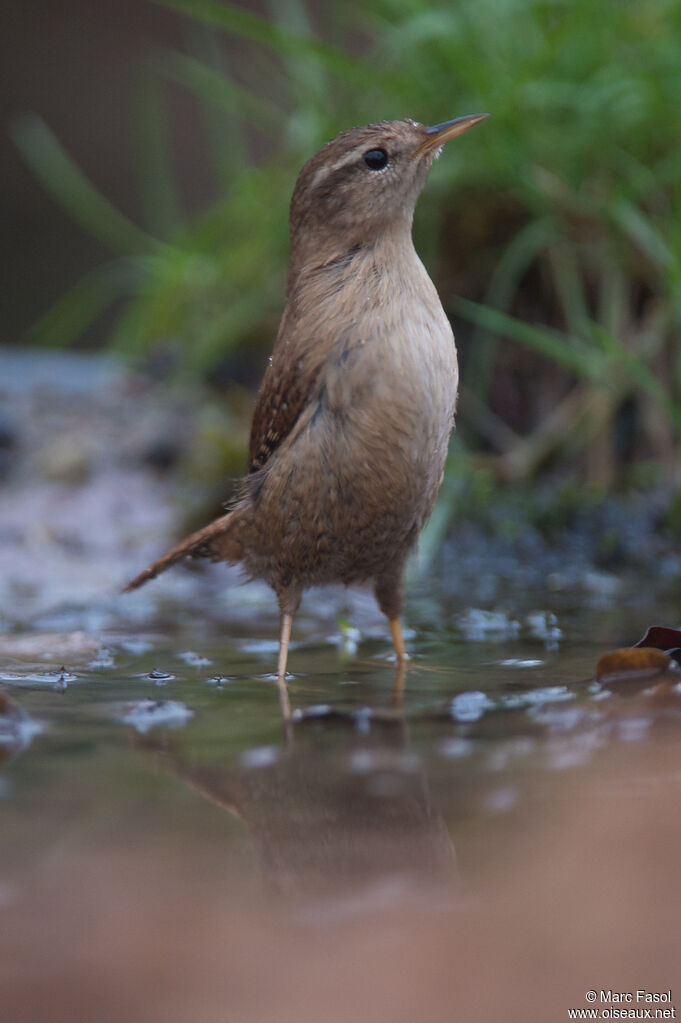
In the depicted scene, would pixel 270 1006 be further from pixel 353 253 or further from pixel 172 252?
pixel 172 252

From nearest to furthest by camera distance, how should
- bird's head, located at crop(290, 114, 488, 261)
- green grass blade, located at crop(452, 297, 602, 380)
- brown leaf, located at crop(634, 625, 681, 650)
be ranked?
1. brown leaf, located at crop(634, 625, 681, 650)
2. bird's head, located at crop(290, 114, 488, 261)
3. green grass blade, located at crop(452, 297, 602, 380)

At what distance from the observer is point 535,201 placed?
424 cm

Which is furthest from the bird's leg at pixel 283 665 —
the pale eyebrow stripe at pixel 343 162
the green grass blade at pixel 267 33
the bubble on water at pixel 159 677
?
the green grass blade at pixel 267 33

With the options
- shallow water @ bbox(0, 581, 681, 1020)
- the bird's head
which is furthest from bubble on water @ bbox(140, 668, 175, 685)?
the bird's head

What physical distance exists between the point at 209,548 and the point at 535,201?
2089mm

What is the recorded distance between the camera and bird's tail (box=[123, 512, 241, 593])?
2891mm

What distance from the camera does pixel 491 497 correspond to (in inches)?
165

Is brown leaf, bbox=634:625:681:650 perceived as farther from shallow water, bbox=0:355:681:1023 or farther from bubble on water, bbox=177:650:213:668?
bubble on water, bbox=177:650:213:668

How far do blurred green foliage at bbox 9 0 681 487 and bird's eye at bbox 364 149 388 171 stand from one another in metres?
1.28

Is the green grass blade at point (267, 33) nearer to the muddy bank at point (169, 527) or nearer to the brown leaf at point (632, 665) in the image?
the muddy bank at point (169, 527)

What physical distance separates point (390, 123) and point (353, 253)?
36 centimetres

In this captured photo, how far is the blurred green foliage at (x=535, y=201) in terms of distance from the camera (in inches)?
161

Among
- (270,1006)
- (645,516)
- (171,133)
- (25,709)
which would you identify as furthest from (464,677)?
(171,133)

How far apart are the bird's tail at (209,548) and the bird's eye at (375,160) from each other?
93cm
